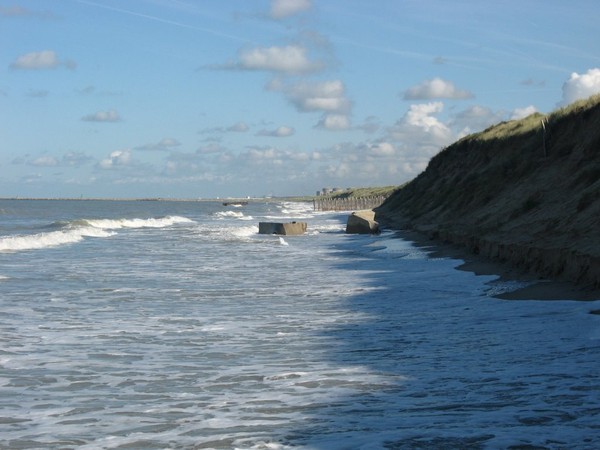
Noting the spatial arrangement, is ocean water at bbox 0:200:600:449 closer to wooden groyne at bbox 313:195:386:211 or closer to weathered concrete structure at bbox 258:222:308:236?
weathered concrete structure at bbox 258:222:308:236

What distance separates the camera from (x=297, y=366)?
862 cm

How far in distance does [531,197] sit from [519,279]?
9204 millimetres

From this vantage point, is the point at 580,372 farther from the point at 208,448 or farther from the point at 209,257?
the point at 209,257

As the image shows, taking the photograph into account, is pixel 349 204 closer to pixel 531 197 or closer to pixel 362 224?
pixel 362 224

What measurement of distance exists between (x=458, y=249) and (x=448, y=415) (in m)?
16.8

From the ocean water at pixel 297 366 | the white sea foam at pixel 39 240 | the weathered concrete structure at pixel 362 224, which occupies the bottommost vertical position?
the ocean water at pixel 297 366

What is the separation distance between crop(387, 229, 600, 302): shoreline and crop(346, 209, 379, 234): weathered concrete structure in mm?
14538

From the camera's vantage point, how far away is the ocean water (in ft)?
19.9

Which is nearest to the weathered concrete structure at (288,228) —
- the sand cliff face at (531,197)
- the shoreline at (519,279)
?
the sand cliff face at (531,197)

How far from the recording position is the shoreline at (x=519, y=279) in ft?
39.6

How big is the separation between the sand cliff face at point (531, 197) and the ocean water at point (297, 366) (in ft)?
4.28

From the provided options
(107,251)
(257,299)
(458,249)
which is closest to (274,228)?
(107,251)

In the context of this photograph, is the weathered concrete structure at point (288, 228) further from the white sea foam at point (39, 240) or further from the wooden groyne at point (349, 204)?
the wooden groyne at point (349, 204)

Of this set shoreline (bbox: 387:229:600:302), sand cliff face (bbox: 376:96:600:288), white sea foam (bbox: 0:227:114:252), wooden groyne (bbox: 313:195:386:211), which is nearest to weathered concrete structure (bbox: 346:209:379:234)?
sand cliff face (bbox: 376:96:600:288)
